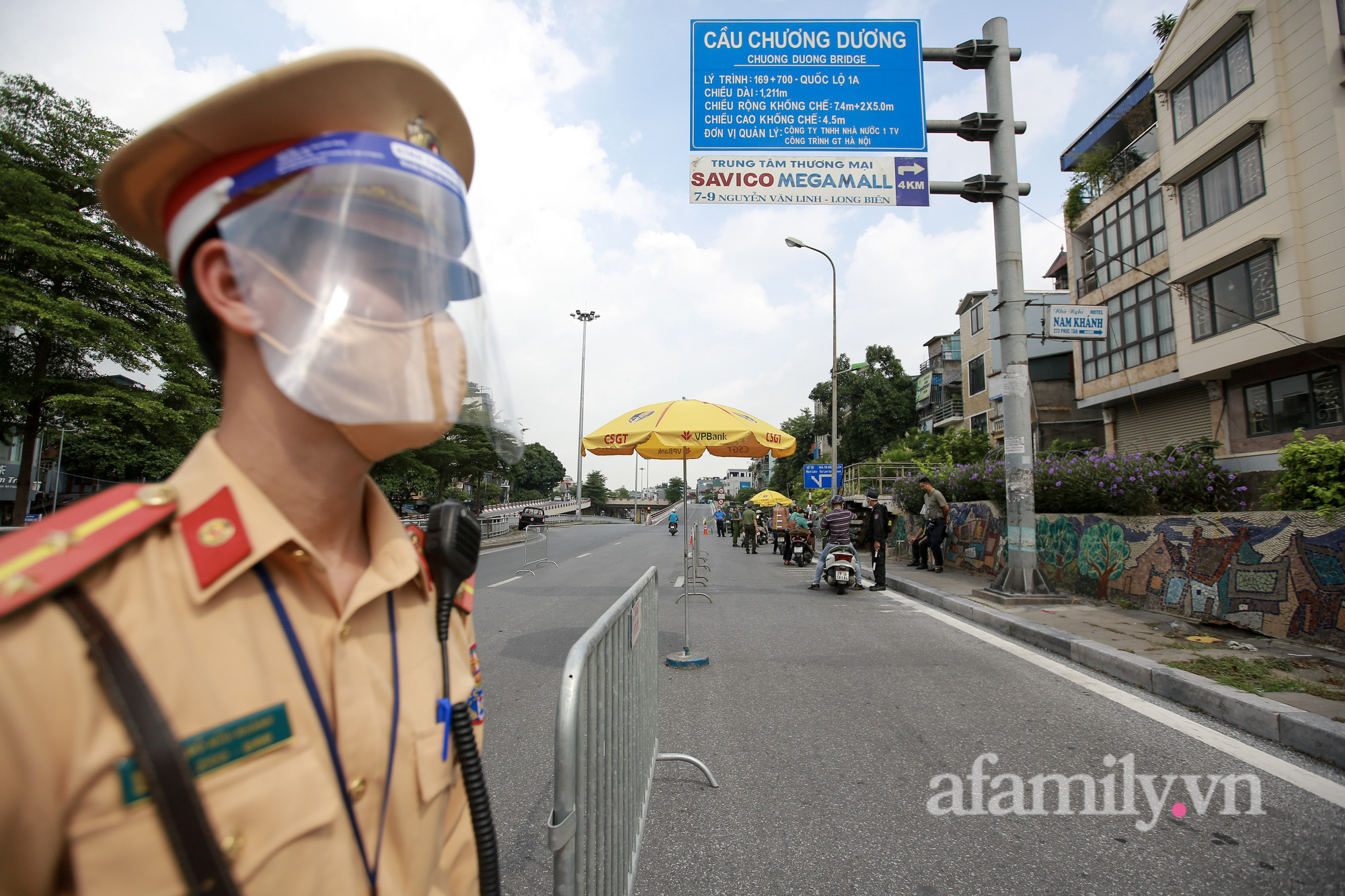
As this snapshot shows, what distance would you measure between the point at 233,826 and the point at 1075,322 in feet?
32.7

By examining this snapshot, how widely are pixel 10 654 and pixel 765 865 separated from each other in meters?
2.85

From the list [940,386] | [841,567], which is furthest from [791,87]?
[940,386]

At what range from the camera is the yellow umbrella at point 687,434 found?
781cm

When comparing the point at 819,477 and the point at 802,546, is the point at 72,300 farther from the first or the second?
the point at 819,477

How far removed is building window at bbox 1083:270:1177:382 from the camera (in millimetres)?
18906

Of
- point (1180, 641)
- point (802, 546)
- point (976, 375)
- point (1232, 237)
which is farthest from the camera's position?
point (976, 375)

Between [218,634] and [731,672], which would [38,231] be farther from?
[218,634]

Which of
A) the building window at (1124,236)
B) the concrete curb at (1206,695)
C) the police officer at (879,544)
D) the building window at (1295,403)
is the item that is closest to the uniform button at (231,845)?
the concrete curb at (1206,695)

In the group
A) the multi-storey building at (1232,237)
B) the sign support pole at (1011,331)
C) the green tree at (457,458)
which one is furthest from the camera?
the multi-storey building at (1232,237)

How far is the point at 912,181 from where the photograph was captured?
811cm

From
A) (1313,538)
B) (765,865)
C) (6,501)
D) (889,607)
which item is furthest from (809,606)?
(6,501)

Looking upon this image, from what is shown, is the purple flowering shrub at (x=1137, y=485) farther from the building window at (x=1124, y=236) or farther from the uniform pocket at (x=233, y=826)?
the building window at (x=1124, y=236)

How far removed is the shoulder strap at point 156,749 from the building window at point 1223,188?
21.1 metres

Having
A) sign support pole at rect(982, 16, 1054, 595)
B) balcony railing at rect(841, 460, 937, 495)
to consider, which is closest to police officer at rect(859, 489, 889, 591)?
sign support pole at rect(982, 16, 1054, 595)
